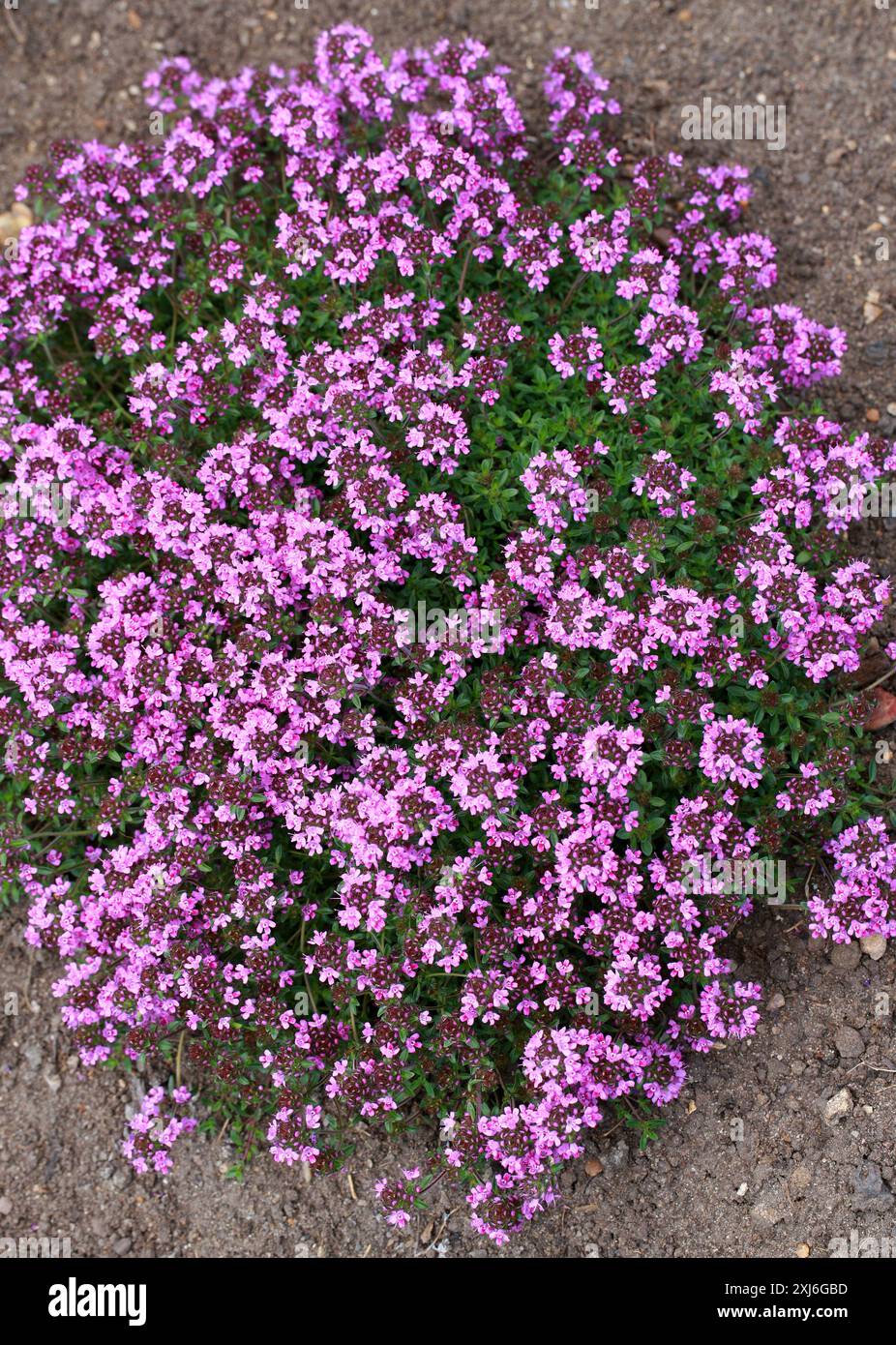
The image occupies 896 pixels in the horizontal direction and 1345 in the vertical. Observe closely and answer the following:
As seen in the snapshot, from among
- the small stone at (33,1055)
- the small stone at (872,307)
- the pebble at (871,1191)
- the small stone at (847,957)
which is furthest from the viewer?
the small stone at (872,307)

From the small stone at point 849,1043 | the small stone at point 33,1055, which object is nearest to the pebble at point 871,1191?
the small stone at point 849,1043

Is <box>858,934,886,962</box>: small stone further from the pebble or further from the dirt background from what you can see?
the pebble

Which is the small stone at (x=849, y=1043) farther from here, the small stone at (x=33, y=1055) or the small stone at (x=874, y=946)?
the small stone at (x=33, y=1055)

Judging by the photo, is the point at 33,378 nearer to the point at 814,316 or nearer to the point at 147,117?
the point at 147,117

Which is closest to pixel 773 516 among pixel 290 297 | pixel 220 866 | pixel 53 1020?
pixel 290 297

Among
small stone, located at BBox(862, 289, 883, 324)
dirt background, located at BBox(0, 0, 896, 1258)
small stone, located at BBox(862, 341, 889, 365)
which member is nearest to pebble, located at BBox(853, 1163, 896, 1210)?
dirt background, located at BBox(0, 0, 896, 1258)

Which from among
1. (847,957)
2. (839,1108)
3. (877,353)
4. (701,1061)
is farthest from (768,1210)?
(877,353)

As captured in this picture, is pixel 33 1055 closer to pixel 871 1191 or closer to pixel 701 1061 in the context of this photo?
pixel 701 1061
